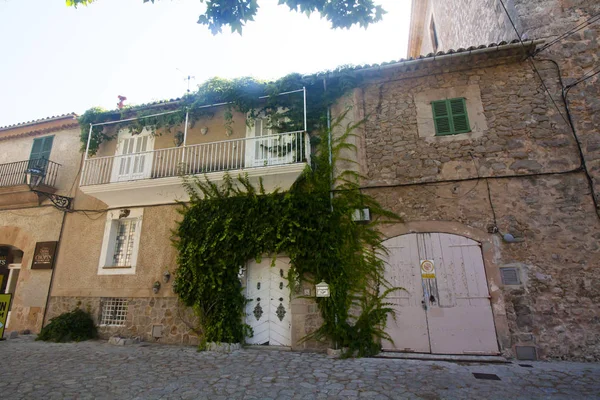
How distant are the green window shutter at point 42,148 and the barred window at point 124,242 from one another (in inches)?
169

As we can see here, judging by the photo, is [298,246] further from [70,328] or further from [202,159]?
[70,328]

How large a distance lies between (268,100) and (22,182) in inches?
334

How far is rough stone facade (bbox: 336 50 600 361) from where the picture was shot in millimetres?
6062

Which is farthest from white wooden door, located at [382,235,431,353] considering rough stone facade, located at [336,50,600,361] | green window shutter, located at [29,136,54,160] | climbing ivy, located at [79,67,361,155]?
green window shutter, located at [29,136,54,160]

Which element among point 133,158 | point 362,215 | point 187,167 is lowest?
point 362,215

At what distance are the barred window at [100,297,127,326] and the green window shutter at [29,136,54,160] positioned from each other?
19.2 feet

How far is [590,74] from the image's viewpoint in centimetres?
713

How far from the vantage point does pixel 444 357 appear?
19.7 feet

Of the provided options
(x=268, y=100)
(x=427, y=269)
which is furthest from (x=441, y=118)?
(x=268, y=100)

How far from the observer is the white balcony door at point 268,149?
816 cm

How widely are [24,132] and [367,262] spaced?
12.8 m

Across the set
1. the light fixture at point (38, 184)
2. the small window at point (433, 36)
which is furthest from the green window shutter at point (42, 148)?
the small window at point (433, 36)

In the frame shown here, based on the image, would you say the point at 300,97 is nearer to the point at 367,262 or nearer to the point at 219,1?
the point at 219,1

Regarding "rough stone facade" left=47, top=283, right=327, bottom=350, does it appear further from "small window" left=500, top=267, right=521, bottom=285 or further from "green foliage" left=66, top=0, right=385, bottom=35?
"green foliage" left=66, top=0, right=385, bottom=35
